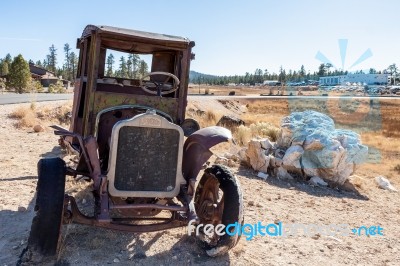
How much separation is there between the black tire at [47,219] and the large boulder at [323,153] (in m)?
5.68

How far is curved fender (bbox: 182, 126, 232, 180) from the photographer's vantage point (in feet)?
13.4

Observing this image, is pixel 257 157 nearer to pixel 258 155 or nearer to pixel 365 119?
pixel 258 155

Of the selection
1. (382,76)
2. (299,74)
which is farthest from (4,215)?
(299,74)

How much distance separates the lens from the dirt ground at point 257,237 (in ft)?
13.5

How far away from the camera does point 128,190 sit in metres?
3.88

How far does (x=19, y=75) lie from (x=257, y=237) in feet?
146

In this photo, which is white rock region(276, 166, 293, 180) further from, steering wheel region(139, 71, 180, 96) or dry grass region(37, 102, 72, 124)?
dry grass region(37, 102, 72, 124)

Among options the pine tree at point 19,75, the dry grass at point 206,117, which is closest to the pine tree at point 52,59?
the pine tree at point 19,75

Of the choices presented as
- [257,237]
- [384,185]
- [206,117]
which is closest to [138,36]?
[257,237]

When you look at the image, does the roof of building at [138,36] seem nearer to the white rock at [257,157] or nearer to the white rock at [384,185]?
the white rock at [257,157]

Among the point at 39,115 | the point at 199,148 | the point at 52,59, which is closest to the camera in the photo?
the point at 199,148

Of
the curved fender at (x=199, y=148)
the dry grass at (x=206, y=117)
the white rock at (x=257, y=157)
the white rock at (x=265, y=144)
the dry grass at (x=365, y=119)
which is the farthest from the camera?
the dry grass at (x=206, y=117)

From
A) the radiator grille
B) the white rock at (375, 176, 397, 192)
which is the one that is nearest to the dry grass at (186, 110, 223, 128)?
the white rock at (375, 176, 397, 192)

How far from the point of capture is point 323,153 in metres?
8.21
